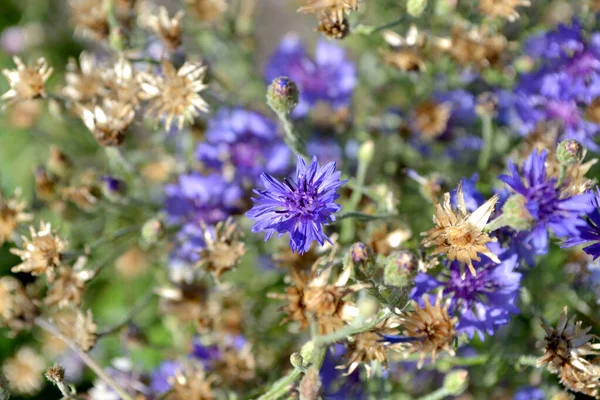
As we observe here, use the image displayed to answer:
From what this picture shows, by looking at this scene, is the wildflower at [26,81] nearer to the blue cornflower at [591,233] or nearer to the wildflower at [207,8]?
the wildflower at [207,8]

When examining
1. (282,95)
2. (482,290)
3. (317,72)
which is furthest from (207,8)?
(482,290)

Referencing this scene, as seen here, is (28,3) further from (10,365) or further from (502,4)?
(502,4)

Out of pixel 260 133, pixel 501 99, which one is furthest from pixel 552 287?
pixel 260 133

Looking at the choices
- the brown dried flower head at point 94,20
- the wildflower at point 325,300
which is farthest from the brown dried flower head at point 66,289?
the brown dried flower head at point 94,20

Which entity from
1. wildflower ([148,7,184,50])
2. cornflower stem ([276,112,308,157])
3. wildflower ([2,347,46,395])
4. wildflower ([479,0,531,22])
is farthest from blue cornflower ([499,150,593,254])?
wildflower ([2,347,46,395])

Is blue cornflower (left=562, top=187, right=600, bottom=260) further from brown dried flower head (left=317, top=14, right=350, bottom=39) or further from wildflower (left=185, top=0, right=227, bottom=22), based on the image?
wildflower (left=185, top=0, right=227, bottom=22)

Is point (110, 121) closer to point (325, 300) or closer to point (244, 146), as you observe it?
point (244, 146)
